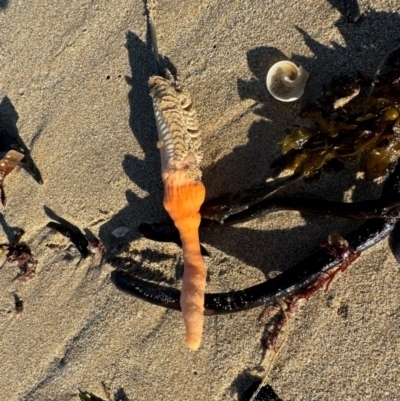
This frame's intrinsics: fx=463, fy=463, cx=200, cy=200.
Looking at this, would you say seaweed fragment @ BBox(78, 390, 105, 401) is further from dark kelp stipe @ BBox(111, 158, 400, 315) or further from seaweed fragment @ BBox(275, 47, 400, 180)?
seaweed fragment @ BBox(275, 47, 400, 180)

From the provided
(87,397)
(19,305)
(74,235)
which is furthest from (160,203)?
(87,397)

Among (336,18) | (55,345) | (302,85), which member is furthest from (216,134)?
(55,345)

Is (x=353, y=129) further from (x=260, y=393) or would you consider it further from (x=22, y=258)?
(x=22, y=258)

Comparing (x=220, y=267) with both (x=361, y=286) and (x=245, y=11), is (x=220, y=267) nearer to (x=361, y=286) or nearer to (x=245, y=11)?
(x=361, y=286)

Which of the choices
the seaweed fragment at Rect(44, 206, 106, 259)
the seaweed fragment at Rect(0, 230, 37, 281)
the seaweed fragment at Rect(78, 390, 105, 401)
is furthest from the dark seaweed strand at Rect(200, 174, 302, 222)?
the seaweed fragment at Rect(78, 390, 105, 401)

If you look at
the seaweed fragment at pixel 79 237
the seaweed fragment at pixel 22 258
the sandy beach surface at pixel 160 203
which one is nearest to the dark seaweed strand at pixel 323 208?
the sandy beach surface at pixel 160 203
